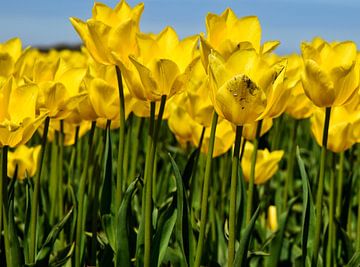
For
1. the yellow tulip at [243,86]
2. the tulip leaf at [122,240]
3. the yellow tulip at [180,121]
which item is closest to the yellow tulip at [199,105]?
the yellow tulip at [180,121]

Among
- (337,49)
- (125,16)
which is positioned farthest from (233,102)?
(337,49)

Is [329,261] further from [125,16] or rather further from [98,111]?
[125,16]

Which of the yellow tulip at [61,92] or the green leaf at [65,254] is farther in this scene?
the green leaf at [65,254]

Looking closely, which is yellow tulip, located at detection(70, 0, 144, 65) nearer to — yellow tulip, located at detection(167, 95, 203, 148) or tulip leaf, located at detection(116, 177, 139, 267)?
tulip leaf, located at detection(116, 177, 139, 267)

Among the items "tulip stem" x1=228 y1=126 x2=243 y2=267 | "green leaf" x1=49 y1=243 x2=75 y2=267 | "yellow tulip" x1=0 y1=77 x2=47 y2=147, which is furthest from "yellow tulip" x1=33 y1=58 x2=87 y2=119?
"tulip stem" x1=228 y1=126 x2=243 y2=267

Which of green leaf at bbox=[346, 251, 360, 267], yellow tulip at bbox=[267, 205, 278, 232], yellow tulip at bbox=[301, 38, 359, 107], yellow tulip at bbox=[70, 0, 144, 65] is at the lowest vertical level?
yellow tulip at bbox=[267, 205, 278, 232]

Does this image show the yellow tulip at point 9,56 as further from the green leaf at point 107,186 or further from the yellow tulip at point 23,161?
the green leaf at point 107,186
